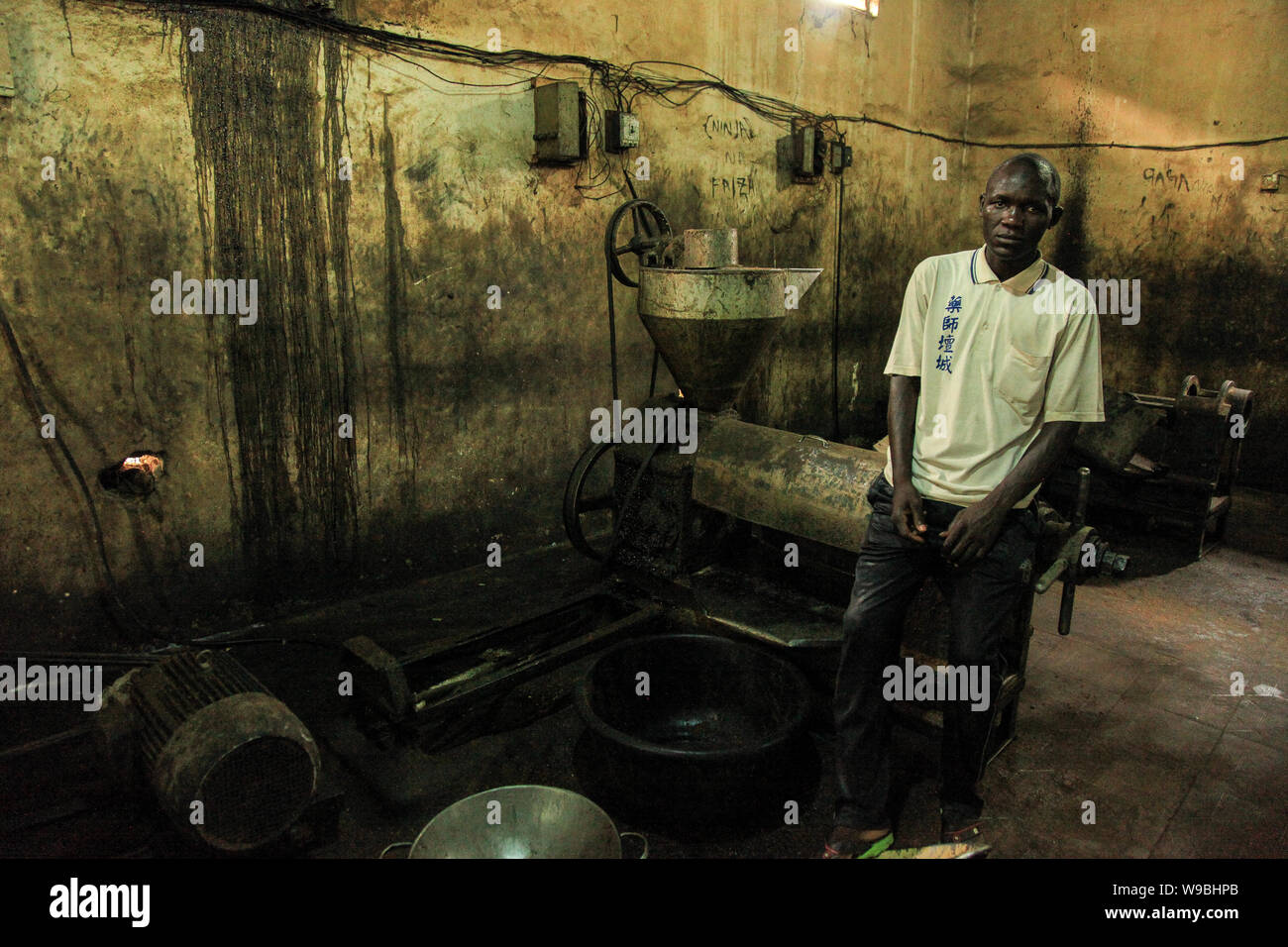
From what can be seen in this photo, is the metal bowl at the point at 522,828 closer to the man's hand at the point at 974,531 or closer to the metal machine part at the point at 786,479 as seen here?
the man's hand at the point at 974,531

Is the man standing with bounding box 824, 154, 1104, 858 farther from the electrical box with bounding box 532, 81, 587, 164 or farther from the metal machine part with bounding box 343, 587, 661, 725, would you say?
the electrical box with bounding box 532, 81, 587, 164

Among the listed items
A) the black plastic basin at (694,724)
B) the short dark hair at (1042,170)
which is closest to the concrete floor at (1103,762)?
the black plastic basin at (694,724)

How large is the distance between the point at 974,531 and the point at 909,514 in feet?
0.66

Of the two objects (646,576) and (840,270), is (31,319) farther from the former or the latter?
(840,270)

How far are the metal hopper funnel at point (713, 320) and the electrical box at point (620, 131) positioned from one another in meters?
1.49

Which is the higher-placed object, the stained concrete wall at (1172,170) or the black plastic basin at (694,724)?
the stained concrete wall at (1172,170)

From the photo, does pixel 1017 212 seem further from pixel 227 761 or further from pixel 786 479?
pixel 227 761

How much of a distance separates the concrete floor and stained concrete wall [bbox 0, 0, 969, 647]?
1.87 m

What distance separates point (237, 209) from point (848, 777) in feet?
12.3

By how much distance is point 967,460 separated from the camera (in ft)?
7.88

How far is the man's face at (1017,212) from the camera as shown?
7.36 ft

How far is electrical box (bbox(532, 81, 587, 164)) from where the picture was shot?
4.70m

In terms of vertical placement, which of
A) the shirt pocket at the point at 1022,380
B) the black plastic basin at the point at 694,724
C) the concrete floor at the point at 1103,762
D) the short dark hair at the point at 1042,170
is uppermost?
the short dark hair at the point at 1042,170
